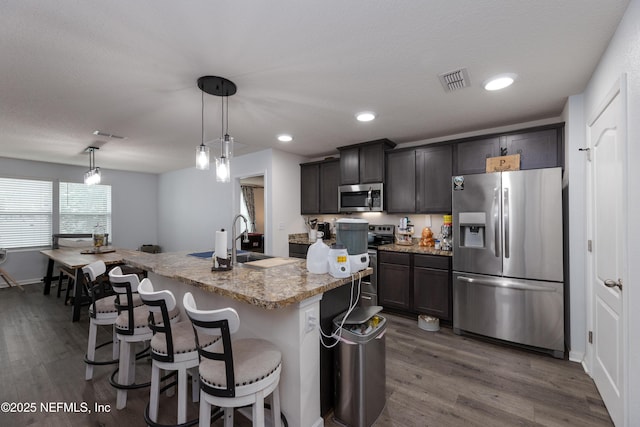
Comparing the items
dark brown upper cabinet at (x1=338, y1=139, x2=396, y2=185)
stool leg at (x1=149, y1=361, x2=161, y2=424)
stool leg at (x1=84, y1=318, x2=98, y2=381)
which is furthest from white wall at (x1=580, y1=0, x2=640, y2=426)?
stool leg at (x1=84, y1=318, x2=98, y2=381)

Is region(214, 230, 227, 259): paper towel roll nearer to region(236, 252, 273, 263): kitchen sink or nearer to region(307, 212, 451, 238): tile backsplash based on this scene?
region(236, 252, 273, 263): kitchen sink

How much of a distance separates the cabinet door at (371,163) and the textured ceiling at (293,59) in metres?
0.64

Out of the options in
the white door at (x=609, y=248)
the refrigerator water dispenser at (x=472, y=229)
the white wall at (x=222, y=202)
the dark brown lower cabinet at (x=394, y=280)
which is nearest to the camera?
the white door at (x=609, y=248)

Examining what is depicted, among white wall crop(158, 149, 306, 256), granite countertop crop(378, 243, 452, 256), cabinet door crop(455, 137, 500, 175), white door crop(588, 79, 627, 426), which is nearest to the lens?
white door crop(588, 79, 627, 426)

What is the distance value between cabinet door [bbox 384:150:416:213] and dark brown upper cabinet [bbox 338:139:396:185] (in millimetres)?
137

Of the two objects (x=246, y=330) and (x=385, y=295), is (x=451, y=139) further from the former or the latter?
(x=246, y=330)

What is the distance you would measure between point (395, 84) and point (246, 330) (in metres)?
2.23

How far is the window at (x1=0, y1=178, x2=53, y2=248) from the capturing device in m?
5.13

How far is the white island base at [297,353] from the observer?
58.9 inches

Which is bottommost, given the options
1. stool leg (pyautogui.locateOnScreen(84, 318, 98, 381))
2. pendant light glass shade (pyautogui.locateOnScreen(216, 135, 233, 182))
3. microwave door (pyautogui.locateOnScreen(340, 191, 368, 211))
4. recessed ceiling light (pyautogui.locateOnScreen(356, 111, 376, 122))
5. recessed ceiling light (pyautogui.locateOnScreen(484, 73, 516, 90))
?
stool leg (pyautogui.locateOnScreen(84, 318, 98, 381))

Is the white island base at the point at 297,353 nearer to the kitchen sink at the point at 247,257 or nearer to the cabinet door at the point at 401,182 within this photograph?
the kitchen sink at the point at 247,257

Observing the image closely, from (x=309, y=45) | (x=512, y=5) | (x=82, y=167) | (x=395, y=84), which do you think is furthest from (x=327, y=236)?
(x=82, y=167)

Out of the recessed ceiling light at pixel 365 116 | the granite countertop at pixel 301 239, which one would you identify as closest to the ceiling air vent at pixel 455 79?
the recessed ceiling light at pixel 365 116

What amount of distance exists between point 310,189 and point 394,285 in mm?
2203
